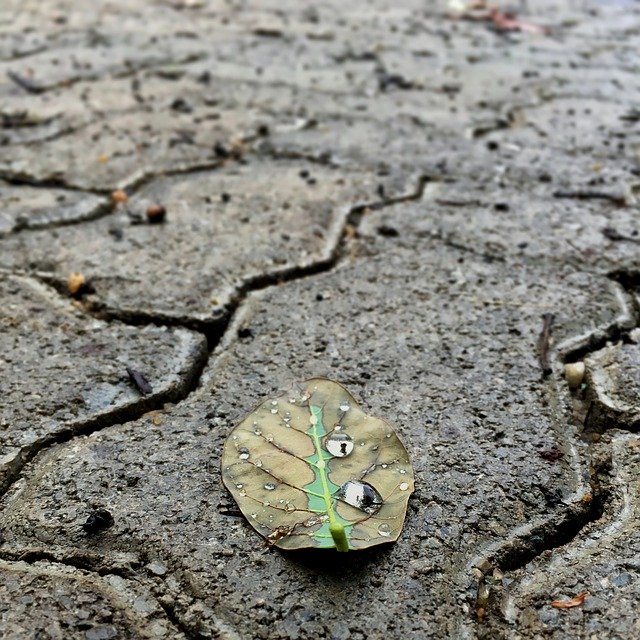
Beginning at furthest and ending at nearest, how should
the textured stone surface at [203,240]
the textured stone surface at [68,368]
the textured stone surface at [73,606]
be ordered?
the textured stone surface at [203,240] → the textured stone surface at [68,368] → the textured stone surface at [73,606]

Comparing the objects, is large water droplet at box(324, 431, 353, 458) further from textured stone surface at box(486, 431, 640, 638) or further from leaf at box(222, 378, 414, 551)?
textured stone surface at box(486, 431, 640, 638)

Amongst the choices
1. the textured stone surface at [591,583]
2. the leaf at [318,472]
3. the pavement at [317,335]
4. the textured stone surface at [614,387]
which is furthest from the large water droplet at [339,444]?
the textured stone surface at [614,387]

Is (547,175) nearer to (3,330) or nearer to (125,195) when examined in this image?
(125,195)

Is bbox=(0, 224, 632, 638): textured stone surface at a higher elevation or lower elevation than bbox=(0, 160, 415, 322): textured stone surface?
higher

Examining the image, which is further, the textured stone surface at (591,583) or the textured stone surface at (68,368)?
the textured stone surface at (68,368)

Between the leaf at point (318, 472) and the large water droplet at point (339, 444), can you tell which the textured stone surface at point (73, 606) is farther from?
the large water droplet at point (339, 444)

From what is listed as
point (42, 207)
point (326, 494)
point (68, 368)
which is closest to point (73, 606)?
point (326, 494)

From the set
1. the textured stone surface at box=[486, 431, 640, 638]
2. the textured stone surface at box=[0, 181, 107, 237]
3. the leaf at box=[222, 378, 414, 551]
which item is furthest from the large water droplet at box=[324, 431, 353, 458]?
the textured stone surface at box=[0, 181, 107, 237]

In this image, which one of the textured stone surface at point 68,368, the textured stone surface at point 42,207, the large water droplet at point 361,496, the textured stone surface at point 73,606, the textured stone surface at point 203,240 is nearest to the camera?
the textured stone surface at point 73,606
